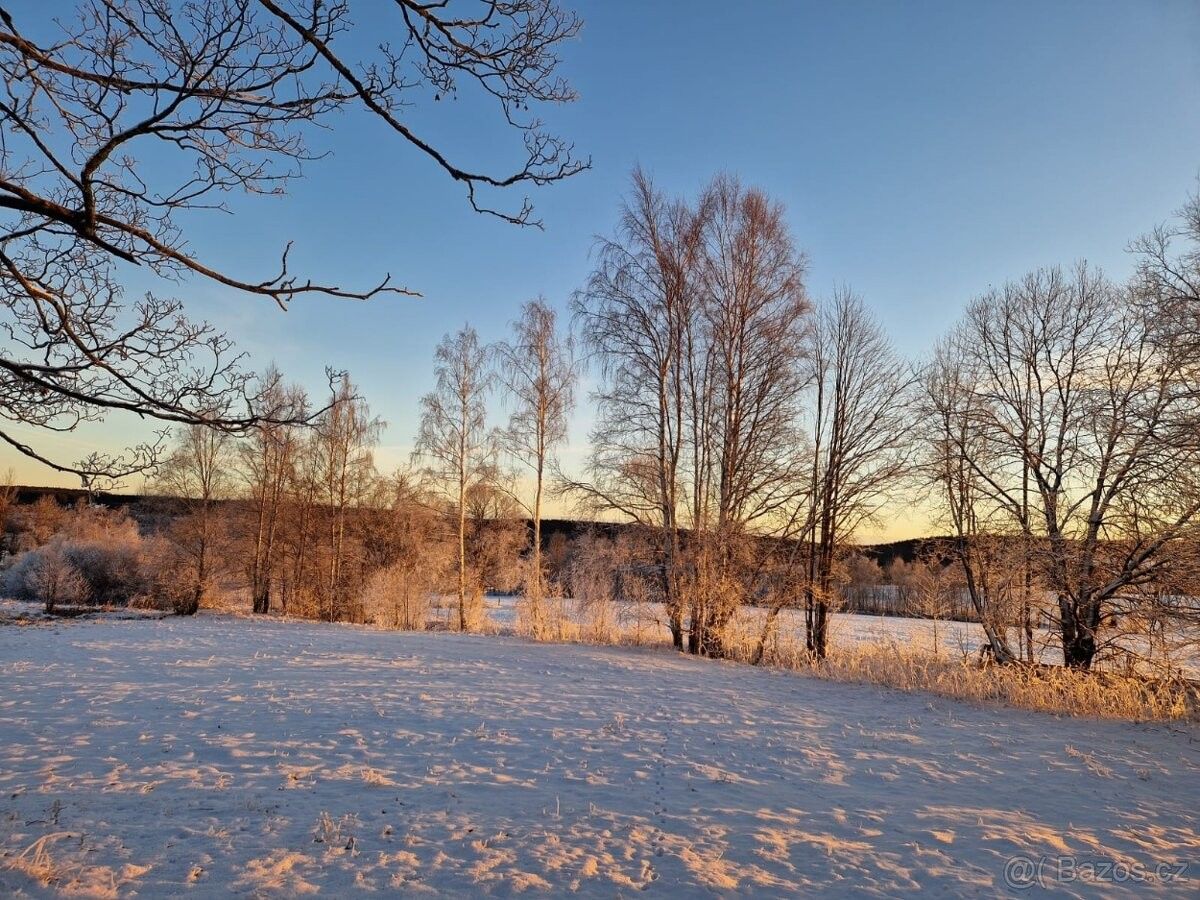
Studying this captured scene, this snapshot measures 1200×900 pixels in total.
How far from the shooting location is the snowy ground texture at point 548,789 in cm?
351

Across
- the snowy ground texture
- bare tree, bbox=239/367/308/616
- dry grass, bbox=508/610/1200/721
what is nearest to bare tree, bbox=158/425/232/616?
bare tree, bbox=239/367/308/616

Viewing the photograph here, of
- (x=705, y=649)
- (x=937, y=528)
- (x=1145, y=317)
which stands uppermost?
(x=1145, y=317)

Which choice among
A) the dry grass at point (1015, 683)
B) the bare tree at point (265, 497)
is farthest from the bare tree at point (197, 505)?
the dry grass at point (1015, 683)

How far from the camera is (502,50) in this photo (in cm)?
300

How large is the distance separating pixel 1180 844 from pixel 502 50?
21.8ft

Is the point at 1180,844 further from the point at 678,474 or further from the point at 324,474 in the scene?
the point at 324,474

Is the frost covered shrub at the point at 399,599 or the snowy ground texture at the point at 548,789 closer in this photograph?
the snowy ground texture at the point at 548,789

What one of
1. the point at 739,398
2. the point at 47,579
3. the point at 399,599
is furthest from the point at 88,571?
the point at 739,398

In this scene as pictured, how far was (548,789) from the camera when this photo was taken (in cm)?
491

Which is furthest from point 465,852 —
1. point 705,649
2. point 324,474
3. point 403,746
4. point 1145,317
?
point 324,474

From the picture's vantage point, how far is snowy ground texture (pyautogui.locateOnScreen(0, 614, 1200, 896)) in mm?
3514

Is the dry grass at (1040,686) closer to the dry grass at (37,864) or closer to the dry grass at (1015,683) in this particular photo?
the dry grass at (1015,683)

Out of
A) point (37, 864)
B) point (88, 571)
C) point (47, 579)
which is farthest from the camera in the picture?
point (88, 571)

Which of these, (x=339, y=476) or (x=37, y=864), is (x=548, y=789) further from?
(x=339, y=476)
